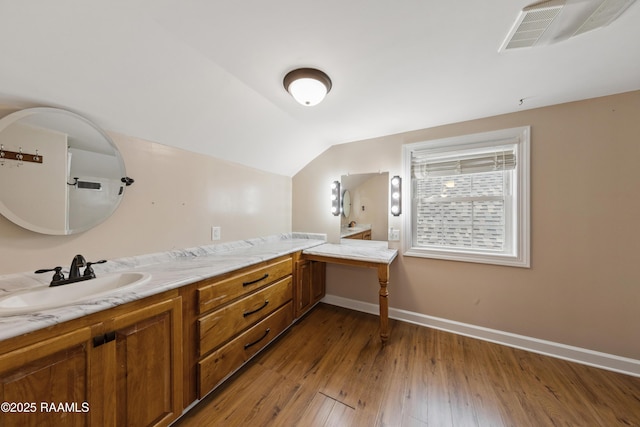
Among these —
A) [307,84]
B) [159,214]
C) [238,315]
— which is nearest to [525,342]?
[238,315]

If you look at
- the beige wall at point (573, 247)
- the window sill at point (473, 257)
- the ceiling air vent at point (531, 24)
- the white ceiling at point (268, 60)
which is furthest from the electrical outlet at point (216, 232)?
the ceiling air vent at point (531, 24)

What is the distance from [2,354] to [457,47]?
2457 millimetres

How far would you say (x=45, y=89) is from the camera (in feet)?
3.64

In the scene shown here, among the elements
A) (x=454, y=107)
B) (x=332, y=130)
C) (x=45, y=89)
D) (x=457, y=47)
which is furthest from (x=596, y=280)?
(x=45, y=89)

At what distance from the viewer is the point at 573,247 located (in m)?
1.84

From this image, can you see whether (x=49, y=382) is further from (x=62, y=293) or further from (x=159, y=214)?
(x=159, y=214)

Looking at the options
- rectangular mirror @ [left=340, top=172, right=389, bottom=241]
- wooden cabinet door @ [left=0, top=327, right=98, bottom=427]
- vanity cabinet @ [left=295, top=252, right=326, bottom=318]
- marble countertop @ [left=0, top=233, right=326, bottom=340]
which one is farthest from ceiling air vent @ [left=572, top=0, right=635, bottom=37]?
wooden cabinet door @ [left=0, top=327, right=98, bottom=427]

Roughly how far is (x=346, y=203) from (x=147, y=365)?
2.34 meters

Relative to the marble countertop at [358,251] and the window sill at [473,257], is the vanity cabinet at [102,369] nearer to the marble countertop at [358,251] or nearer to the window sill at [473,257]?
the marble countertop at [358,251]

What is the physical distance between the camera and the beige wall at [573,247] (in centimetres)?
170

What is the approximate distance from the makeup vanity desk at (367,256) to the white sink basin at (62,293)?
155 centimetres

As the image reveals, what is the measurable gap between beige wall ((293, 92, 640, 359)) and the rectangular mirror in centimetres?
75

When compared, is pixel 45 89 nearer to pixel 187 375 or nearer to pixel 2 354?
pixel 2 354

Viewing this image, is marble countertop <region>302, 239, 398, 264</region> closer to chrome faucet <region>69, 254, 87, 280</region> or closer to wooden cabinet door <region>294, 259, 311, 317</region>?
wooden cabinet door <region>294, 259, 311, 317</region>
